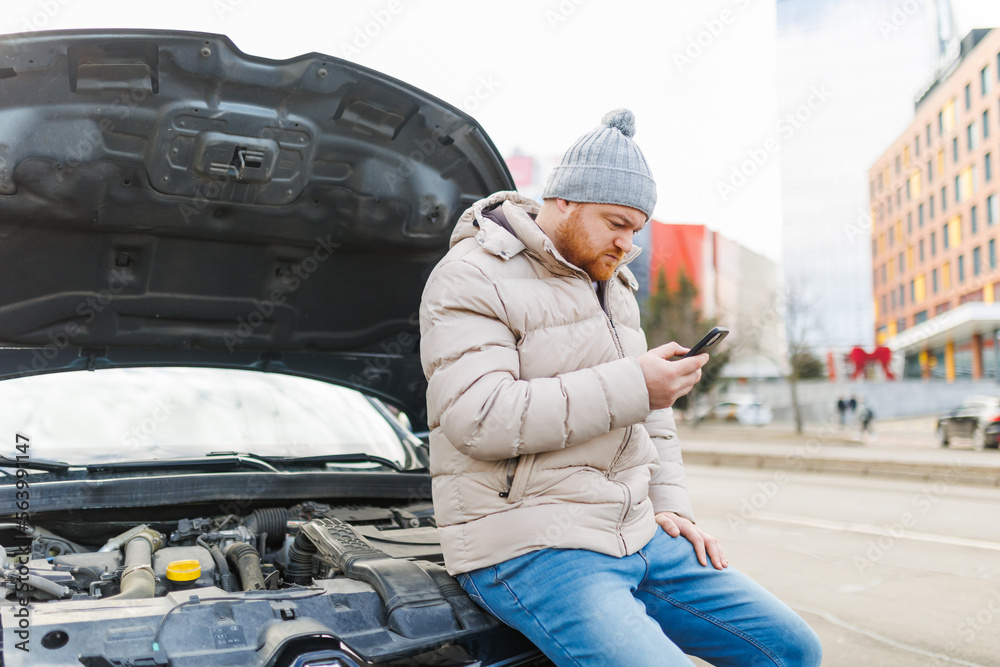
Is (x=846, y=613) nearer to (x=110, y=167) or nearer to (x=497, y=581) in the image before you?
(x=497, y=581)

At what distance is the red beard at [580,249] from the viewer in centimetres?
Result: 202

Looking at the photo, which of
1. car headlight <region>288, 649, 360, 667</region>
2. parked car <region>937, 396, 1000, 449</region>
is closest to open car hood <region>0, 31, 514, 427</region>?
car headlight <region>288, 649, 360, 667</region>

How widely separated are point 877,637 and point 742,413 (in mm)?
33851

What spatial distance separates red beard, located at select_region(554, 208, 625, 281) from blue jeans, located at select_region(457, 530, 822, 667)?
73cm

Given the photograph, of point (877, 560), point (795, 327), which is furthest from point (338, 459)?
point (795, 327)

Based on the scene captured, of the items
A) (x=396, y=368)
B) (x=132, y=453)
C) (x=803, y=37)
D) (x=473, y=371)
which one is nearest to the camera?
(x=473, y=371)

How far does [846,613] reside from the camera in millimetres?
4863

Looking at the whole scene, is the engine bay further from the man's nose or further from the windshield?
the man's nose

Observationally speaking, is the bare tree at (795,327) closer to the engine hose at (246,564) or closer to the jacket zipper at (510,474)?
the engine hose at (246,564)

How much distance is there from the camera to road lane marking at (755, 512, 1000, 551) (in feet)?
23.2

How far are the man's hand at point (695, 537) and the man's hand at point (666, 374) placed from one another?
42 centimetres

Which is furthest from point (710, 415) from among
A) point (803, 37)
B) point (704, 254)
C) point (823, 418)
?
point (803, 37)

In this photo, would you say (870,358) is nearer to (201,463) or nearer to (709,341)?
(201,463)

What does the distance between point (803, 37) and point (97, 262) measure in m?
94.3
